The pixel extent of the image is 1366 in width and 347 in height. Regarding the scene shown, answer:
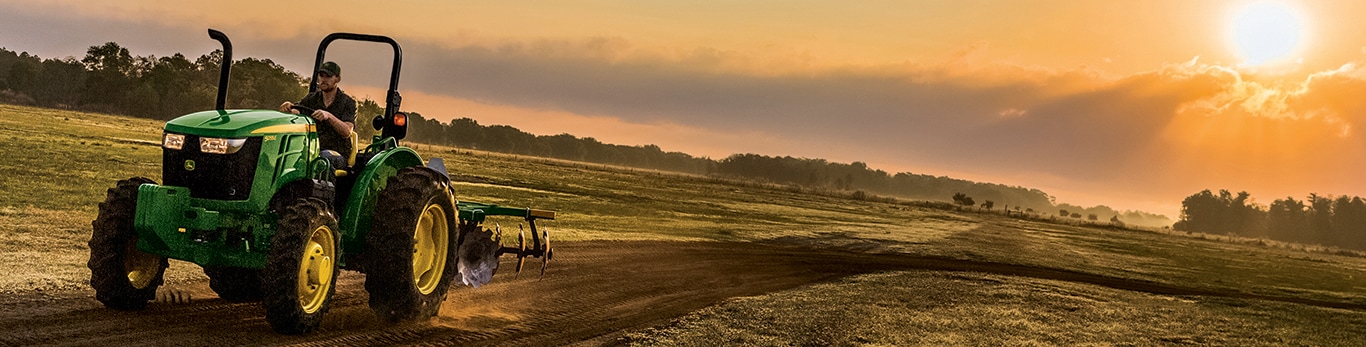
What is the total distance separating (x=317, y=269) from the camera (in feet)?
26.4

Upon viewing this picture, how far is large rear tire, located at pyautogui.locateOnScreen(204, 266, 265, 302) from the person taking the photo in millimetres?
9594

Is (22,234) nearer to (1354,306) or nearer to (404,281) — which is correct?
(404,281)

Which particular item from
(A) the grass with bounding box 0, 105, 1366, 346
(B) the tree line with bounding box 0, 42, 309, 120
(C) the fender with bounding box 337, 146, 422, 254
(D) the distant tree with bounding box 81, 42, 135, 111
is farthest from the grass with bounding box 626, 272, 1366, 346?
(D) the distant tree with bounding box 81, 42, 135, 111

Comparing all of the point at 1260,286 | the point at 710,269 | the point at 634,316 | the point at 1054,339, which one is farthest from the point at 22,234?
the point at 1260,286

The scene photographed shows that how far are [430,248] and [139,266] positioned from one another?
8.67 ft

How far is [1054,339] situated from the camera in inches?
509

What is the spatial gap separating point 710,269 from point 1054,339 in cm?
681

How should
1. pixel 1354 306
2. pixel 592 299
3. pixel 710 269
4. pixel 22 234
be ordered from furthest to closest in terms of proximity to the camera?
pixel 1354 306
pixel 710 269
pixel 22 234
pixel 592 299

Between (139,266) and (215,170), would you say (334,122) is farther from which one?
(139,266)

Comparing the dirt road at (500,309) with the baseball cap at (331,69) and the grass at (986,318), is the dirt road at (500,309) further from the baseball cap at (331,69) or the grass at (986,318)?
the baseball cap at (331,69)

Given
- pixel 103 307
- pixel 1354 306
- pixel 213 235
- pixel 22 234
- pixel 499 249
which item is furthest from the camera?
pixel 1354 306

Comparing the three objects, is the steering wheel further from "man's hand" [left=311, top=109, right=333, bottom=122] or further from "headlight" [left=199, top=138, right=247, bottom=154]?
"headlight" [left=199, top=138, right=247, bottom=154]

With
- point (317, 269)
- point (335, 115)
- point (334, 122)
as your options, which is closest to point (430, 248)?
point (335, 115)

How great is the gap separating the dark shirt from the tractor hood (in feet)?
2.55
